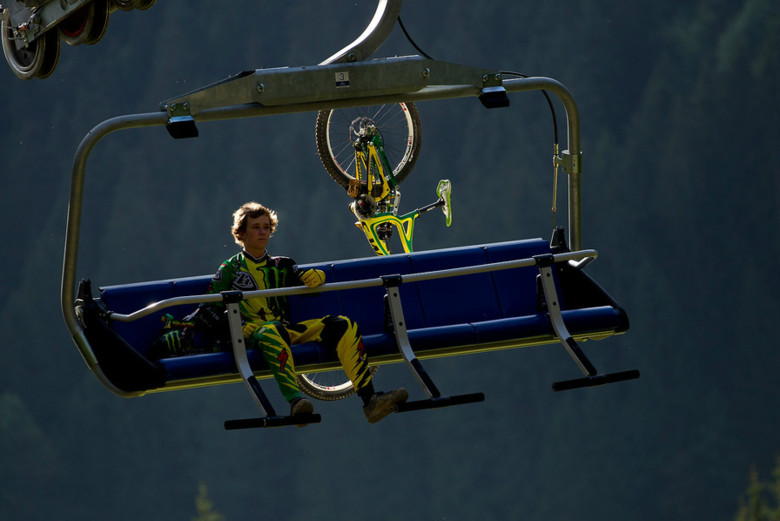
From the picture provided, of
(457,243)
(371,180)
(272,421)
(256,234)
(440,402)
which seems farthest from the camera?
(457,243)

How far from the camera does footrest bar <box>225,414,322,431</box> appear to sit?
5332 mm

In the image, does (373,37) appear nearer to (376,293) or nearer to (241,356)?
(376,293)

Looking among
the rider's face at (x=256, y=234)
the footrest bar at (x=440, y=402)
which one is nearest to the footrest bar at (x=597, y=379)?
the footrest bar at (x=440, y=402)

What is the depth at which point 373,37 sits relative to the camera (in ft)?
20.0

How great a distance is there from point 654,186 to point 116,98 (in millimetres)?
11816

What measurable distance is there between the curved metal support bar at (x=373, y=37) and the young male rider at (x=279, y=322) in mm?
685

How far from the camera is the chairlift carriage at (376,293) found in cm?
570

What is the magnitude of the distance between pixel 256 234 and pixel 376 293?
2.56ft

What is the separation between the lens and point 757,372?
34.1m

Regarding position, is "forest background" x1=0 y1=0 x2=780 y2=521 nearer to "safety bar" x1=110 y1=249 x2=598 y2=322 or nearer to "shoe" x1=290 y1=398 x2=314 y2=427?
"safety bar" x1=110 y1=249 x2=598 y2=322

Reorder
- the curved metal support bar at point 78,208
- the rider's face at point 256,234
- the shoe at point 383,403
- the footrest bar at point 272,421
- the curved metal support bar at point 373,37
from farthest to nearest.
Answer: the rider's face at point 256,234 → the curved metal support bar at point 373,37 → the shoe at point 383,403 → the curved metal support bar at point 78,208 → the footrest bar at point 272,421

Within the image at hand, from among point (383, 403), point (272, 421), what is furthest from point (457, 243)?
point (272, 421)

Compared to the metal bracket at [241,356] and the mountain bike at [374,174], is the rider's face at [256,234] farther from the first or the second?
the mountain bike at [374,174]

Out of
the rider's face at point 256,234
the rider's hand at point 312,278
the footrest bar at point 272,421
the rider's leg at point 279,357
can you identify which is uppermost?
→ the rider's face at point 256,234
